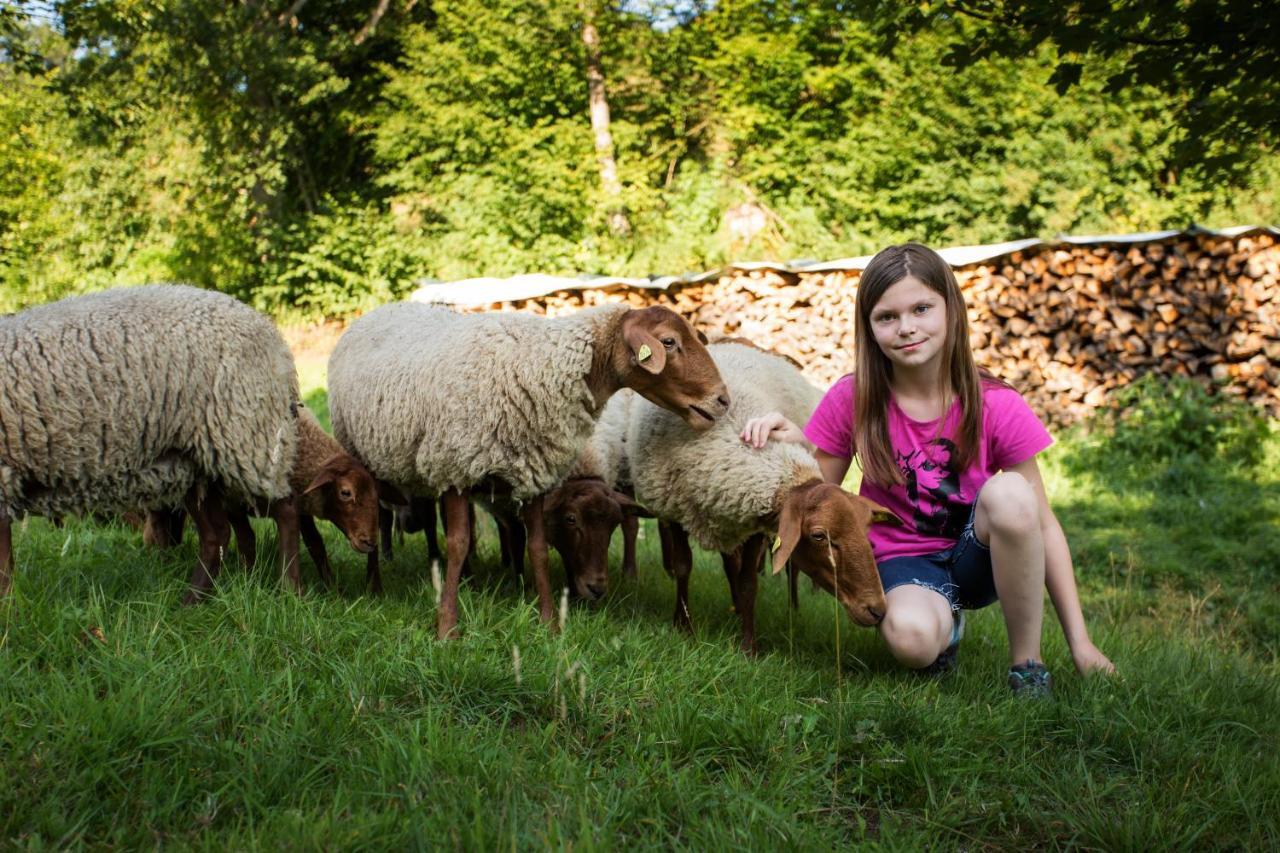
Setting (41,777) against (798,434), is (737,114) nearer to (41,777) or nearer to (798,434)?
(798,434)

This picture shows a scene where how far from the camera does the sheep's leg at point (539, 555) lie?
10.8ft

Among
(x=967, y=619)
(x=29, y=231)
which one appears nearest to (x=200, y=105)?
(x=29, y=231)

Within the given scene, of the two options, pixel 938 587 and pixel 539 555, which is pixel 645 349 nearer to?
pixel 539 555

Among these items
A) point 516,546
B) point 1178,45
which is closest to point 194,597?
point 516,546

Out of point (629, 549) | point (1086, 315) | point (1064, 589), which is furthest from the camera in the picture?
point (1086, 315)

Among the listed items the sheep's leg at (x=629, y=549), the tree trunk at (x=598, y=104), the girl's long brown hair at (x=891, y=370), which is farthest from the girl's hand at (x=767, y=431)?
the tree trunk at (x=598, y=104)

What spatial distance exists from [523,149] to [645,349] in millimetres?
13515

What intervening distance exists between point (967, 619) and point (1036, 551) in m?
1.41

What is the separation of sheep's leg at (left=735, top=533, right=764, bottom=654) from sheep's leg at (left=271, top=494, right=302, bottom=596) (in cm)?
164

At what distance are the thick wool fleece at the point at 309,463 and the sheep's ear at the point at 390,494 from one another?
224 millimetres

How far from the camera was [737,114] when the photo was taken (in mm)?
15812

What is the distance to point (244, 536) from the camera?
3.77 m

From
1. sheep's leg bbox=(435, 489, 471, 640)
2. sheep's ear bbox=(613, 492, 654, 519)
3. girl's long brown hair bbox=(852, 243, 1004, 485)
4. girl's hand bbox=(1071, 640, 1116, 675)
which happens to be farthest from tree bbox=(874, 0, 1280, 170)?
sheep's leg bbox=(435, 489, 471, 640)

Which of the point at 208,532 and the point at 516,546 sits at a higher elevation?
the point at 208,532
